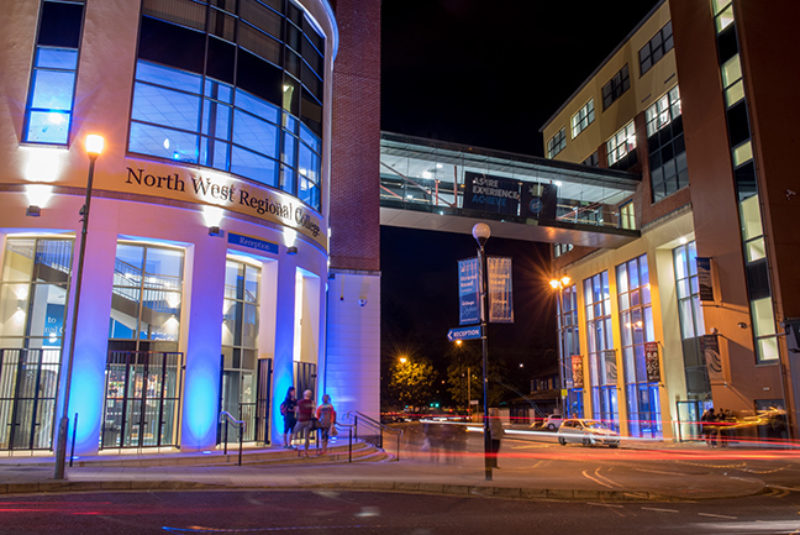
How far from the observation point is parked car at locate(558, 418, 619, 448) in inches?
1187

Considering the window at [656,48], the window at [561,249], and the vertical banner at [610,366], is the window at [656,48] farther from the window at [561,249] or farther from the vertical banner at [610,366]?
the vertical banner at [610,366]

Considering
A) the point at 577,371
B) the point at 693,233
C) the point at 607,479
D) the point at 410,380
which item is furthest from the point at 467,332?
the point at 410,380

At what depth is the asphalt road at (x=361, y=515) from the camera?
24.7 feet

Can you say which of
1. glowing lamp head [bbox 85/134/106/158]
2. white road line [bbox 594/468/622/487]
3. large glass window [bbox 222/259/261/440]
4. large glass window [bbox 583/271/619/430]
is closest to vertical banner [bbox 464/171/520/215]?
large glass window [bbox 583/271/619/430]

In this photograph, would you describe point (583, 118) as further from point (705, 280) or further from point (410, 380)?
point (410, 380)

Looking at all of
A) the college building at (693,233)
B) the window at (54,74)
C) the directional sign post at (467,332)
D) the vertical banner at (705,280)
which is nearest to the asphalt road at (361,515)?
the directional sign post at (467,332)

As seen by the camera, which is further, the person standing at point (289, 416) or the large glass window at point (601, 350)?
the large glass window at point (601, 350)

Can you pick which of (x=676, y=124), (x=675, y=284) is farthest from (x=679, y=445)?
(x=676, y=124)

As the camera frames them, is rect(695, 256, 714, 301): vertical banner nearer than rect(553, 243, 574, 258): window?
Yes

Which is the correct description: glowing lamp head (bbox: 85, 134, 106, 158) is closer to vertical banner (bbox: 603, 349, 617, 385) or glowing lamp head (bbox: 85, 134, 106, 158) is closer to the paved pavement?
the paved pavement

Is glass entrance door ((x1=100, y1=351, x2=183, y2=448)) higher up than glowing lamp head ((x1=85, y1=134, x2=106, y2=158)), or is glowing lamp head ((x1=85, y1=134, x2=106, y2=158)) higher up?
glowing lamp head ((x1=85, y1=134, x2=106, y2=158))

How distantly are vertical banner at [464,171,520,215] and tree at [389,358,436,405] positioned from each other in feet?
86.3

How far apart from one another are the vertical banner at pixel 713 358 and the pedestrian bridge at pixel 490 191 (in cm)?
957

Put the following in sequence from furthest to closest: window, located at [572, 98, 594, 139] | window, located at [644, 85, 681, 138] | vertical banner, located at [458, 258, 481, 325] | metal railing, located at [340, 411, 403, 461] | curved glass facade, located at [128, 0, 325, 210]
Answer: window, located at [572, 98, 594, 139]
window, located at [644, 85, 681, 138]
metal railing, located at [340, 411, 403, 461]
curved glass facade, located at [128, 0, 325, 210]
vertical banner, located at [458, 258, 481, 325]
